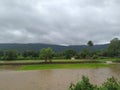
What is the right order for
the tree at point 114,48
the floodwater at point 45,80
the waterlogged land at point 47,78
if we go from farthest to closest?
the tree at point 114,48 < the waterlogged land at point 47,78 < the floodwater at point 45,80

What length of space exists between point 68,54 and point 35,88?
261ft

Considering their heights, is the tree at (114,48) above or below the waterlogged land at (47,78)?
above

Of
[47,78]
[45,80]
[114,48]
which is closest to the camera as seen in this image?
[45,80]

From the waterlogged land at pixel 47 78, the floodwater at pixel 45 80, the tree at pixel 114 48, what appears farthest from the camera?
the tree at pixel 114 48

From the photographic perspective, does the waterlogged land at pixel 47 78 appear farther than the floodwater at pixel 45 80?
Yes

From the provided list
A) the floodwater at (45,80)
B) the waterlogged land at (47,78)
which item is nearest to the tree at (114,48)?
the waterlogged land at (47,78)

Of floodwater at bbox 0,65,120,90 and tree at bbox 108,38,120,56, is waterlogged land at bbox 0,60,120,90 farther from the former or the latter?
tree at bbox 108,38,120,56

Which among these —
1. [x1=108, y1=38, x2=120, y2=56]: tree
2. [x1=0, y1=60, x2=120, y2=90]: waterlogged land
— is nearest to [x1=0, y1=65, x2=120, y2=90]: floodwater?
[x1=0, y1=60, x2=120, y2=90]: waterlogged land

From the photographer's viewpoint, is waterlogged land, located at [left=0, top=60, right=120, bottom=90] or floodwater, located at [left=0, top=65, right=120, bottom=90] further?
waterlogged land, located at [left=0, top=60, right=120, bottom=90]

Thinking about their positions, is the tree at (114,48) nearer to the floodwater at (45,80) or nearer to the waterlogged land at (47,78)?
the waterlogged land at (47,78)

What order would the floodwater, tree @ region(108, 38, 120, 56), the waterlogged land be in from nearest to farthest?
the floodwater
the waterlogged land
tree @ region(108, 38, 120, 56)

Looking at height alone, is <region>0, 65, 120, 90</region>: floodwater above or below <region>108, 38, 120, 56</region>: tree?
below

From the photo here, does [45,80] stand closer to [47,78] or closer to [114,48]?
[47,78]

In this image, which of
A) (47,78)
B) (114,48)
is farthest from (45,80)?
(114,48)
